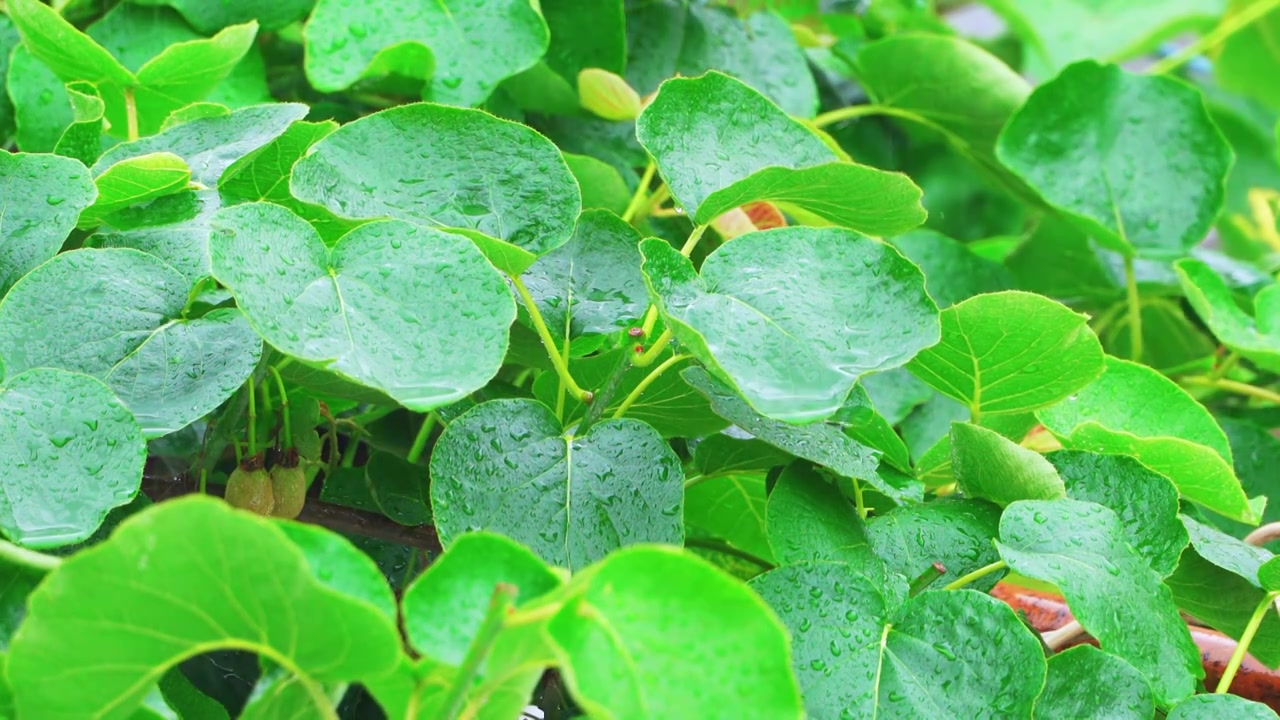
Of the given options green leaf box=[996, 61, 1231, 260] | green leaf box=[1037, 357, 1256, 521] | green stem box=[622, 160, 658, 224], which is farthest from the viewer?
green leaf box=[996, 61, 1231, 260]

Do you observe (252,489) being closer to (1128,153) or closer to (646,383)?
(646,383)

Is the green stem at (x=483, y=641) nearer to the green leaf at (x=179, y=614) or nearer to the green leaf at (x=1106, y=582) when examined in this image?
the green leaf at (x=179, y=614)

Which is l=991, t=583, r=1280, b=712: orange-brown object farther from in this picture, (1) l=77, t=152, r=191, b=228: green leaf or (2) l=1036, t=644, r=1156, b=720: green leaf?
(1) l=77, t=152, r=191, b=228: green leaf

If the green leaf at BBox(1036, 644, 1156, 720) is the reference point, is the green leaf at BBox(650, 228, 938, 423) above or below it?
above

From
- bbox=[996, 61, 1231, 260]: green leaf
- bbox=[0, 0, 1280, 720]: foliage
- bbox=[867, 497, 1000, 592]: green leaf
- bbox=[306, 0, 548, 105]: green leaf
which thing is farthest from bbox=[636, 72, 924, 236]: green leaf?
bbox=[996, 61, 1231, 260]: green leaf

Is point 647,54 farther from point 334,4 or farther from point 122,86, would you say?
point 122,86

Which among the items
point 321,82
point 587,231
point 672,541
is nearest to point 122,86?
point 321,82

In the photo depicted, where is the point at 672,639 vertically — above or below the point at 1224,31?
above

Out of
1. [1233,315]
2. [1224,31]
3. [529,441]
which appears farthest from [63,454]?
[1224,31]
